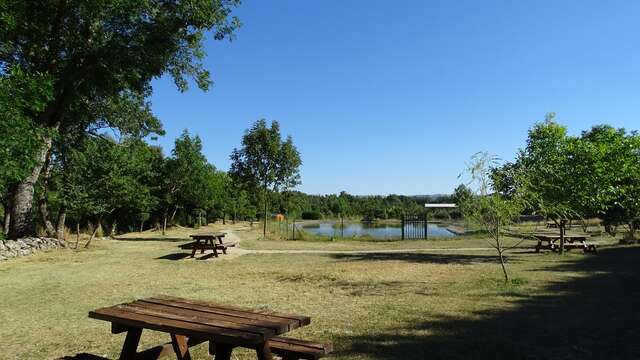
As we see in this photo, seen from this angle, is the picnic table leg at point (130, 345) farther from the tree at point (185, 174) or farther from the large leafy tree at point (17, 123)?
the tree at point (185, 174)

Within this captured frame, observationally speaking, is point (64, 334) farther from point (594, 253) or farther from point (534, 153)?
point (594, 253)

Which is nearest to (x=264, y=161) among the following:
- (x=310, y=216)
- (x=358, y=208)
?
(x=310, y=216)

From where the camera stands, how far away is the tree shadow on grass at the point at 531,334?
5359 mm

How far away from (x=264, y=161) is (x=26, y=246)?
13.6 meters

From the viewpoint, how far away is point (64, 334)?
6.42 m

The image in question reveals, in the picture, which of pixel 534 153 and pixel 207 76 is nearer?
pixel 534 153

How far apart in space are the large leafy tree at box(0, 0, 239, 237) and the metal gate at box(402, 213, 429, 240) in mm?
14852

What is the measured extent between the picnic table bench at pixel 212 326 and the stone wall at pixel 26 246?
13.7 m

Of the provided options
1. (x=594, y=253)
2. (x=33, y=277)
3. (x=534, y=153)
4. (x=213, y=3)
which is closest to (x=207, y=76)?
(x=213, y=3)

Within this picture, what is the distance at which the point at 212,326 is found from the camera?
12.2 ft

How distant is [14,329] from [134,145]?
18501mm

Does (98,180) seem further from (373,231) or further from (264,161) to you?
(373,231)

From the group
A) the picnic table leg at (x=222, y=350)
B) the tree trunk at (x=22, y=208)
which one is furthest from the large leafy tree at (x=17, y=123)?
the picnic table leg at (x=222, y=350)

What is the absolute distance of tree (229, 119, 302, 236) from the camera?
90.8 feet
